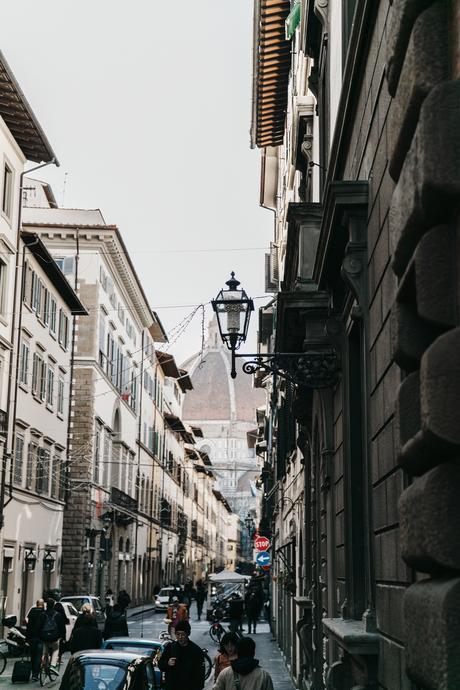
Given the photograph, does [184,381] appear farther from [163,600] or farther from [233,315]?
[233,315]

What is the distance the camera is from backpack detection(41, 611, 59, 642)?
22328mm

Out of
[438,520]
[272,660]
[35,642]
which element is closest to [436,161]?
[438,520]

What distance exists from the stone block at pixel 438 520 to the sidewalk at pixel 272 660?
18.8m

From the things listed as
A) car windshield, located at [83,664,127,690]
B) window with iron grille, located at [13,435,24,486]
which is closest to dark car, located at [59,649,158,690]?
car windshield, located at [83,664,127,690]

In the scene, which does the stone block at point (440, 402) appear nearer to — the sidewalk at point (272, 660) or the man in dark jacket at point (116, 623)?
the man in dark jacket at point (116, 623)

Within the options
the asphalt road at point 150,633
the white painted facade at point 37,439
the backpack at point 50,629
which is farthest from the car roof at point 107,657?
the white painted facade at point 37,439

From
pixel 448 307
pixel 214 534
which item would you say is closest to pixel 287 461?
pixel 448 307

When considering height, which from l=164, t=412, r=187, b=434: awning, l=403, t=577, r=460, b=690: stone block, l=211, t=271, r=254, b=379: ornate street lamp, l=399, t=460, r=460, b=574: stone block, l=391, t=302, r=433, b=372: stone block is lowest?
l=403, t=577, r=460, b=690: stone block

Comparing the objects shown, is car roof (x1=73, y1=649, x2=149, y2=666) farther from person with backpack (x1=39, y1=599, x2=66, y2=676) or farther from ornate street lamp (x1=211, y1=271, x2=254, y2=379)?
person with backpack (x1=39, y1=599, x2=66, y2=676)

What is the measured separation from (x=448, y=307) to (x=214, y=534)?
14112cm

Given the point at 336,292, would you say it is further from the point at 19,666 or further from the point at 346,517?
the point at 19,666

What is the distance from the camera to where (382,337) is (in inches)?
267

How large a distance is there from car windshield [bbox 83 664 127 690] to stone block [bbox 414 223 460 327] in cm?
981

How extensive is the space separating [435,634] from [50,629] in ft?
66.0
